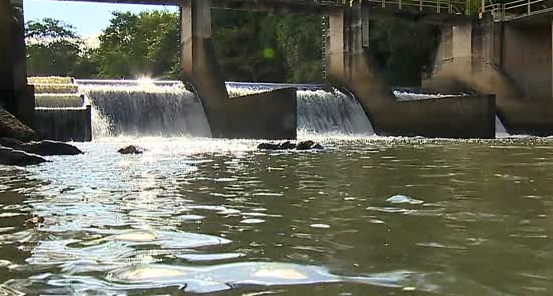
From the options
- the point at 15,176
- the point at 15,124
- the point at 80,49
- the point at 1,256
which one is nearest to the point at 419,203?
the point at 1,256

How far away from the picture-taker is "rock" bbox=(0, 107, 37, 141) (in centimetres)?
1180

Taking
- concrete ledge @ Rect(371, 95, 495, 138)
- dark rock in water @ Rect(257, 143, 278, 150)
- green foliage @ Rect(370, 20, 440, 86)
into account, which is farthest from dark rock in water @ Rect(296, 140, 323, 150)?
green foliage @ Rect(370, 20, 440, 86)

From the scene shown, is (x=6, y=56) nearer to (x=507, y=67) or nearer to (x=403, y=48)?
(x=507, y=67)

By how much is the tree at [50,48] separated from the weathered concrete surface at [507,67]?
41.3 metres

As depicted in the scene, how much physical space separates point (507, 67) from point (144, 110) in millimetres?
13874

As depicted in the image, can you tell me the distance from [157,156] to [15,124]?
3.85 meters

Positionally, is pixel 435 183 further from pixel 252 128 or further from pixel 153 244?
pixel 252 128

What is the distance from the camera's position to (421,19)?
24.4 metres

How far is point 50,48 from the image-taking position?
189ft

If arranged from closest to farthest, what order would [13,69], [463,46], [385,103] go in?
[13,69]
[385,103]
[463,46]

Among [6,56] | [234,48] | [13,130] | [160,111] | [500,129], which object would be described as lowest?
[500,129]

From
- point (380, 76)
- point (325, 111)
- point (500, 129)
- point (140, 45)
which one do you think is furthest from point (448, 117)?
point (140, 45)

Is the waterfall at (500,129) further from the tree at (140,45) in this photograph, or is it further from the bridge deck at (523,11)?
the tree at (140,45)

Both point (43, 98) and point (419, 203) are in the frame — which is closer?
point (419, 203)
